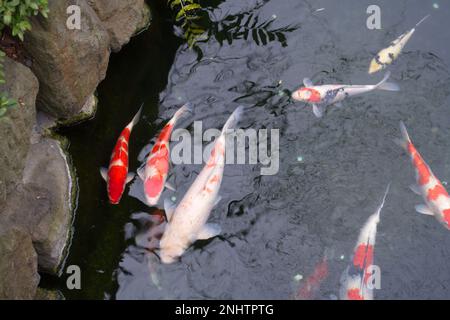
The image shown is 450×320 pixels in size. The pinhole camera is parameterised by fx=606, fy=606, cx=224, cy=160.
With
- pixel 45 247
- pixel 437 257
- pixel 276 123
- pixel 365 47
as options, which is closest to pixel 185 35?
pixel 276 123

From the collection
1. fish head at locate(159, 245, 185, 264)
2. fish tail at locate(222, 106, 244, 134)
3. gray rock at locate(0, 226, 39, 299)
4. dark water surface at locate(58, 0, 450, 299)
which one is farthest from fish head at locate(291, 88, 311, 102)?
gray rock at locate(0, 226, 39, 299)

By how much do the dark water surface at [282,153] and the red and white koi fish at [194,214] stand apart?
10 centimetres

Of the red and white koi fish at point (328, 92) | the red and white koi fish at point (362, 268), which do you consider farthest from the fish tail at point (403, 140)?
the red and white koi fish at point (362, 268)

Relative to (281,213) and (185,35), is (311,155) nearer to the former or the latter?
(281,213)

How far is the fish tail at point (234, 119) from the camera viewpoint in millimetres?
7215

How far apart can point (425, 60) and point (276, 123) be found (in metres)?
2.21

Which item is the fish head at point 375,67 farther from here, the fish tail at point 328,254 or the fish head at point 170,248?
the fish head at point 170,248

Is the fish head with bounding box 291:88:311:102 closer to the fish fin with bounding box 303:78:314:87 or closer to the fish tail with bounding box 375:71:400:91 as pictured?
the fish fin with bounding box 303:78:314:87

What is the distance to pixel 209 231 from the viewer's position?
6.44 meters

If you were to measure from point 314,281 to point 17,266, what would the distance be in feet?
9.44

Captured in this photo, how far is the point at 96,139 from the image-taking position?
7133 millimetres

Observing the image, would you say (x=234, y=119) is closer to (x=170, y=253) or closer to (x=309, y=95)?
(x=309, y=95)

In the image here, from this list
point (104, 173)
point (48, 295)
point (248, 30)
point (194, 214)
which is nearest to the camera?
point (48, 295)

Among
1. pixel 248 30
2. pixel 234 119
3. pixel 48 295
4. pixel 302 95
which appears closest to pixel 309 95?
pixel 302 95
